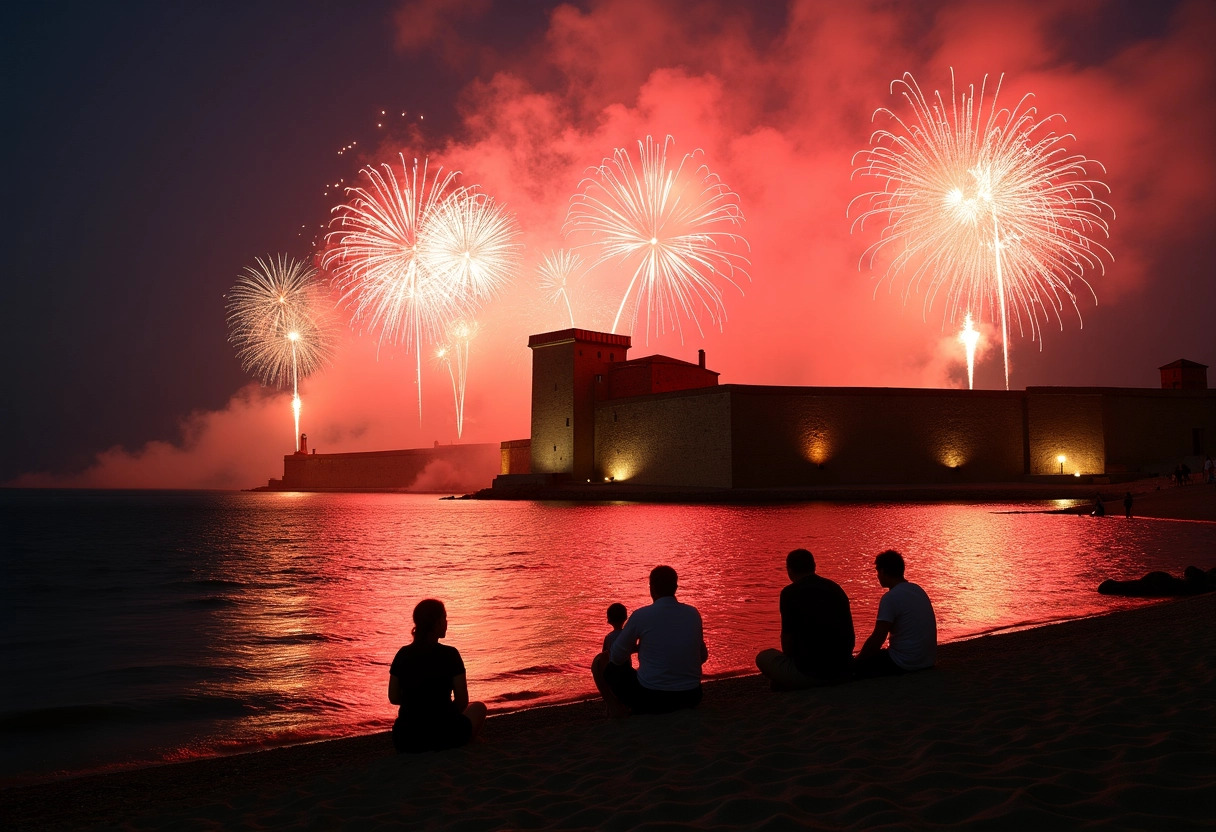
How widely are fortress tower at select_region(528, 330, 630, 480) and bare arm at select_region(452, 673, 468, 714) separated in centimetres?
4660

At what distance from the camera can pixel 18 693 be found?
28.8ft

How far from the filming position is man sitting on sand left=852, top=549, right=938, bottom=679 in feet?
18.4

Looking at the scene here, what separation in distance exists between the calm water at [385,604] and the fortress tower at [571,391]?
2094 centimetres

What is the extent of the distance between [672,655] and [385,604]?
10065mm

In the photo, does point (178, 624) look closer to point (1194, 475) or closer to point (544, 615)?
point (544, 615)

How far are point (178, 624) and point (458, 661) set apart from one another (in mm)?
10635

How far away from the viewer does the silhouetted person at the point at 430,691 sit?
15.1 feet

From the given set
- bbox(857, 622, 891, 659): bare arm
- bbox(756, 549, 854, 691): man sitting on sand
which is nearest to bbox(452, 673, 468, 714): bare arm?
bbox(756, 549, 854, 691): man sitting on sand

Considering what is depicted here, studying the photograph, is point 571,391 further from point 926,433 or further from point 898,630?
point 898,630

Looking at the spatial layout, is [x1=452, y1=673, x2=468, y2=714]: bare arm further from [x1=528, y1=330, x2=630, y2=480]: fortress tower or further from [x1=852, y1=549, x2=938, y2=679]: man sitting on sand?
[x1=528, y1=330, x2=630, y2=480]: fortress tower

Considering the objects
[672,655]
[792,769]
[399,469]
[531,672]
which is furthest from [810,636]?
[399,469]

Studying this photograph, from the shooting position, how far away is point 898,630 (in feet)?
19.0

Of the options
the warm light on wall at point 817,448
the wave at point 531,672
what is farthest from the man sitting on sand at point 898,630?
the warm light on wall at point 817,448

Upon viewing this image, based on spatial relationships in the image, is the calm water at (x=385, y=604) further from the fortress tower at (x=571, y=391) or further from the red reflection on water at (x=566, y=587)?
the fortress tower at (x=571, y=391)
